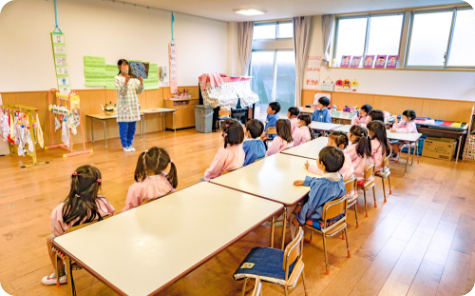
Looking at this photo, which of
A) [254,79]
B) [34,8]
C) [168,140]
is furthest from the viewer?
[254,79]

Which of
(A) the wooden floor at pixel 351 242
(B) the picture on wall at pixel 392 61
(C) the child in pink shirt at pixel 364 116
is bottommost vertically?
(A) the wooden floor at pixel 351 242

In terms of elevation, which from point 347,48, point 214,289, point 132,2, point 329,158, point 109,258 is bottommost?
point 214,289

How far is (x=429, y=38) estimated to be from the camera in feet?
19.6

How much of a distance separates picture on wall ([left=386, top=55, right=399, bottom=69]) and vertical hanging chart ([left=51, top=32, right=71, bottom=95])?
6.44m

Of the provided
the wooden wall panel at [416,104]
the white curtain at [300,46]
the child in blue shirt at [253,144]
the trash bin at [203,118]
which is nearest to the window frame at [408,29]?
the wooden wall panel at [416,104]

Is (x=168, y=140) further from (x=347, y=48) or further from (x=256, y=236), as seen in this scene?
(x=347, y=48)

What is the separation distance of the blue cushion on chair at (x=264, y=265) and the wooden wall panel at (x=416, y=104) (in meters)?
5.66

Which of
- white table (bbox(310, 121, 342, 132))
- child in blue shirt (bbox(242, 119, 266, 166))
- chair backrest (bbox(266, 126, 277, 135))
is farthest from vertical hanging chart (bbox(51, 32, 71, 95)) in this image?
white table (bbox(310, 121, 342, 132))

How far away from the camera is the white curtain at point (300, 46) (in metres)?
7.39

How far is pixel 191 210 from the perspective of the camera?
191 cm

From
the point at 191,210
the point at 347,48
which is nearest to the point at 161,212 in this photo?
the point at 191,210

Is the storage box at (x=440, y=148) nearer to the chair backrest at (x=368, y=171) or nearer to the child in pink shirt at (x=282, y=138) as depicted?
the chair backrest at (x=368, y=171)

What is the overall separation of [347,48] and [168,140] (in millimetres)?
4629

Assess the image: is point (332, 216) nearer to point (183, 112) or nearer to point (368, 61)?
point (368, 61)
